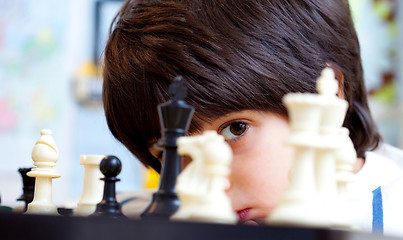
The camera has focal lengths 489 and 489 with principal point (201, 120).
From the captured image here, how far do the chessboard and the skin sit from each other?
48 centimetres

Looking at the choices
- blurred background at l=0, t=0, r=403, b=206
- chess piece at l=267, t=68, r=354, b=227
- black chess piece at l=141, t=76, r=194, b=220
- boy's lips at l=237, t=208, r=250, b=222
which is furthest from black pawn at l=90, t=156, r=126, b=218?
blurred background at l=0, t=0, r=403, b=206

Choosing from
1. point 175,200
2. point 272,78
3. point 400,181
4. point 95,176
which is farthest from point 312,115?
point 400,181

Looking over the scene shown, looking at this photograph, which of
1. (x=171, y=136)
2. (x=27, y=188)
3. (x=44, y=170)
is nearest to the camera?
(x=171, y=136)

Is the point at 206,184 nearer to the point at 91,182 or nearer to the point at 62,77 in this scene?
the point at 91,182

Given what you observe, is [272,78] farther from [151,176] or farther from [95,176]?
[151,176]

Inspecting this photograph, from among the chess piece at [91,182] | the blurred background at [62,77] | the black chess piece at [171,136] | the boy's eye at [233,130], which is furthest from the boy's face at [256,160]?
the blurred background at [62,77]

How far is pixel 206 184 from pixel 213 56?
513 millimetres

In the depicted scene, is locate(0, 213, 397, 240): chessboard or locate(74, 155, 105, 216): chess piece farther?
locate(74, 155, 105, 216): chess piece

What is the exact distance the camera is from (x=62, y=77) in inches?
124

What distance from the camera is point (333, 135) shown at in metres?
0.44

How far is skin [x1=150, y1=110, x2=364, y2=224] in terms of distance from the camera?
87cm

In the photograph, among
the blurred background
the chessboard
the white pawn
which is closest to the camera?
the chessboard

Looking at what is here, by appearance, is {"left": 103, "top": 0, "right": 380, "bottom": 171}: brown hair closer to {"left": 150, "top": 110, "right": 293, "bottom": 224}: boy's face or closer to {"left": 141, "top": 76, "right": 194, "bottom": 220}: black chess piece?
{"left": 150, "top": 110, "right": 293, "bottom": 224}: boy's face

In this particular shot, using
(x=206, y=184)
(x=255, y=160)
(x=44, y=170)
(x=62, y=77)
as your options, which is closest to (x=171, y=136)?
(x=206, y=184)
